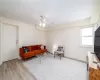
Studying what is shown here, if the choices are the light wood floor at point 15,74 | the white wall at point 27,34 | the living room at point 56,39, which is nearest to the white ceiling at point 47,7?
the living room at point 56,39

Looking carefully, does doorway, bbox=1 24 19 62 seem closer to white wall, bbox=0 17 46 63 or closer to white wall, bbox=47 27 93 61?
white wall, bbox=0 17 46 63

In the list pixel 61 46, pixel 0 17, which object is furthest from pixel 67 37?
pixel 0 17

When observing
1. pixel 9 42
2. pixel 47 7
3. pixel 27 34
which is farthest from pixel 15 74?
pixel 27 34

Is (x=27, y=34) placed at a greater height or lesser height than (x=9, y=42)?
greater

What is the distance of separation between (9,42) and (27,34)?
47.7 inches

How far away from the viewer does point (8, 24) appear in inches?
142

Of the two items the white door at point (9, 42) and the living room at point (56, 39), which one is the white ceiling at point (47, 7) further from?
the white door at point (9, 42)

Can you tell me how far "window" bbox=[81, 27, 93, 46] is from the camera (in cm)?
351

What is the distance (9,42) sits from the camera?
3670mm

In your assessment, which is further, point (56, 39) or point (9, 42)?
point (56, 39)

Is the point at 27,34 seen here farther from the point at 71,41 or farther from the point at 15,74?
the point at 71,41

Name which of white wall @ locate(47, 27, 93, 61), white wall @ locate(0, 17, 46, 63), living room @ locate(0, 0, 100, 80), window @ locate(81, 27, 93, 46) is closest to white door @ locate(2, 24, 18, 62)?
living room @ locate(0, 0, 100, 80)

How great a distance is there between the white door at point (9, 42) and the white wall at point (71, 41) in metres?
2.77

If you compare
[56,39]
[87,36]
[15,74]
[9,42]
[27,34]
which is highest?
[27,34]
